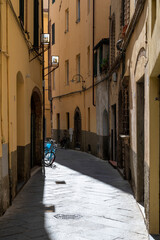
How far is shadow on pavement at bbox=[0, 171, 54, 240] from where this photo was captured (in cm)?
595

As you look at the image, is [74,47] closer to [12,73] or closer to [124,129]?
[124,129]

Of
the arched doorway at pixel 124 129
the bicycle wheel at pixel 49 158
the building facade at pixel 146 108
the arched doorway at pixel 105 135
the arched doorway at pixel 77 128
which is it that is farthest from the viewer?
the arched doorway at pixel 77 128

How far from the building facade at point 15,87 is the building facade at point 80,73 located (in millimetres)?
4123

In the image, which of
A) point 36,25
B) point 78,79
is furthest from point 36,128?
point 78,79

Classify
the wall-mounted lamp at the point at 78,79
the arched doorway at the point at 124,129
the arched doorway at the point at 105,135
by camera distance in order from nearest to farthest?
1. the arched doorway at the point at 124,129
2. the arched doorway at the point at 105,135
3. the wall-mounted lamp at the point at 78,79

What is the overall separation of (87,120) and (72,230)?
15.0m

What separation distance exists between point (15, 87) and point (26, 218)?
3.28m

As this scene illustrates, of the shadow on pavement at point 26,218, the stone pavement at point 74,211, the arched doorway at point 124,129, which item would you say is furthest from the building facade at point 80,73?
the shadow on pavement at point 26,218

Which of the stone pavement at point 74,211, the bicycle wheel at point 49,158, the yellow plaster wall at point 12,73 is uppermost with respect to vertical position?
the yellow plaster wall at point 12,73

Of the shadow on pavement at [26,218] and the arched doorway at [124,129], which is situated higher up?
the arched doorway at [124,129]

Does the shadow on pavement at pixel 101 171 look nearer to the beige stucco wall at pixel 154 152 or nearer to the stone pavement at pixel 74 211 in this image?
the stone pavement at pixel 74 211

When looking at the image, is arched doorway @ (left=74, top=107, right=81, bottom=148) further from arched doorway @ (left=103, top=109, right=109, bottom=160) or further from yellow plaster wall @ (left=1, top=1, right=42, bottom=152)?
yellow plaster wall @ (left=1, top=1, right=42, bottom=152)

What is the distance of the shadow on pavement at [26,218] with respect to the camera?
5.95m

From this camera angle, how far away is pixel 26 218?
6973 millimetres
